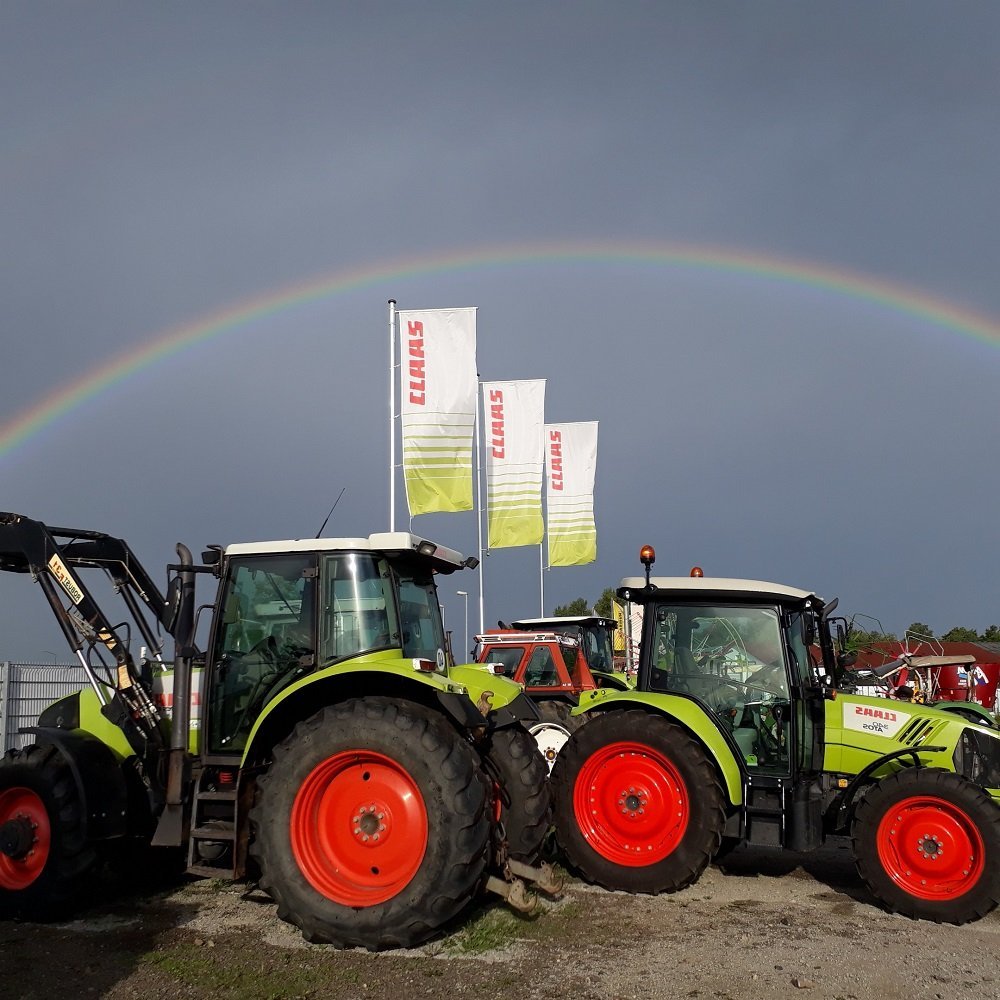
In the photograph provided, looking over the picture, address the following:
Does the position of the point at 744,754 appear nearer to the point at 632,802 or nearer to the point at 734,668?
the point at 734,668

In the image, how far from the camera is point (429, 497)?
1562 centimetres

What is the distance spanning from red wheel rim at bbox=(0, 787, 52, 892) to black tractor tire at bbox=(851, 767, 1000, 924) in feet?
17.4

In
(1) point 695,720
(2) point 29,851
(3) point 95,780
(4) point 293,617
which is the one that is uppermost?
(4) point 293,617

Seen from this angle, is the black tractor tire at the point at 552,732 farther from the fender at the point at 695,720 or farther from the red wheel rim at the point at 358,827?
the red wheel rim at the point at 358,827

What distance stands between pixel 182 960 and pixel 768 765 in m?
4.29

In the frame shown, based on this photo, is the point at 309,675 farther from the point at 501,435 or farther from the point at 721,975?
the point at 501,435

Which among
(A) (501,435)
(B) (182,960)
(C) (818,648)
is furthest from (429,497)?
(B) (182,960)

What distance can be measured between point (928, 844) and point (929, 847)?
0.02 metres

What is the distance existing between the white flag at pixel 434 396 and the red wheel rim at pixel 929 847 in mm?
9817

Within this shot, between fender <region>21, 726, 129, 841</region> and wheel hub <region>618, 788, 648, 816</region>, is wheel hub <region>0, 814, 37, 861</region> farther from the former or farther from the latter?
wheel hub <region>618, 788, 648, 816</region>

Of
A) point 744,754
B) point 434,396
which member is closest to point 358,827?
point 744,754

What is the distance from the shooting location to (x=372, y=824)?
220 inches

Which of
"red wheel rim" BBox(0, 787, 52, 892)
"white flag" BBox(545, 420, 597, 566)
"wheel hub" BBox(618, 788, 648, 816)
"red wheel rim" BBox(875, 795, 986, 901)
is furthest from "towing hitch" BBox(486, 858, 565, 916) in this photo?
"white flag" BBox(545, 420, 597, 566)

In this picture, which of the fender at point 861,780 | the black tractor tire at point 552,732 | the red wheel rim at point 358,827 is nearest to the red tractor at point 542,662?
the black tractor tire at point 552,732
